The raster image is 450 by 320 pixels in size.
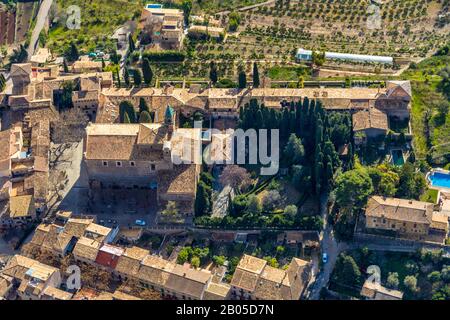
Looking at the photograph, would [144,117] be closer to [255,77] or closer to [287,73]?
[255,77]

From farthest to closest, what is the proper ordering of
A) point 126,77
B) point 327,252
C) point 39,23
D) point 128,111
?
point 39,23
point 126,77
point 128,111
point 327,252

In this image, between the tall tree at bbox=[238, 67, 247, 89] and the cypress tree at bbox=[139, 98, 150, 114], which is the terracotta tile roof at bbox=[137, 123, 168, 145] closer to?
the cypress tree at bbox=[139, 98, 150, 114]

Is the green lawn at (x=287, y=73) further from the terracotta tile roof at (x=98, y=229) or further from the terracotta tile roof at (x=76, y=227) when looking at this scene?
the terracotta tile roof at (x=76, y=227)

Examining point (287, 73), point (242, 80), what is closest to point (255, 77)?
point (242, 80)

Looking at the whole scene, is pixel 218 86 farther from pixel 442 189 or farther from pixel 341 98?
pixel 442 189

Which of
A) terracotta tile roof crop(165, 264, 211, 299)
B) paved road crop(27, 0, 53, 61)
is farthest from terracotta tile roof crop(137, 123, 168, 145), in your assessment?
paved road crop(27, 0, 53, 61)

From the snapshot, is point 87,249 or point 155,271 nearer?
point 155,271

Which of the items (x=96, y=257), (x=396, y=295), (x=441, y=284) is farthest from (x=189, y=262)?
(x=441, y=284)
